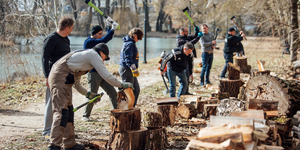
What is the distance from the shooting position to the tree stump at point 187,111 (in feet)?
17.6

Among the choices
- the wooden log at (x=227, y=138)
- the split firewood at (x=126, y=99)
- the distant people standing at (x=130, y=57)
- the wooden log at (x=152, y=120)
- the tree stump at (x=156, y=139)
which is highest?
the distant people standing at (x=130, y=57)

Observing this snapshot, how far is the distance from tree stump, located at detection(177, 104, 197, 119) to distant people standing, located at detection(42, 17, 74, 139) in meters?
2.48

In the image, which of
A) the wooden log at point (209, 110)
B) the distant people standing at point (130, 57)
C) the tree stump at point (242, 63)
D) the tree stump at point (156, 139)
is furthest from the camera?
the tree stump at point (242, 63)

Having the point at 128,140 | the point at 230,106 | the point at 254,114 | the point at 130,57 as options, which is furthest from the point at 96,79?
the point at 254,114

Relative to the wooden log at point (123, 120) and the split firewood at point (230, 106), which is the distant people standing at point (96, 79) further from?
the split firewood at point (230, 106)

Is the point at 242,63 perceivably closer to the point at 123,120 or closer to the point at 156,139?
the point at 156,139

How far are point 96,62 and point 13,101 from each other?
186 inches

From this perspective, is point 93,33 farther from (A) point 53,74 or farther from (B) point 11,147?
(B) point 11,147

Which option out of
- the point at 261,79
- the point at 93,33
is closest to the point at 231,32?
the point at 261,79

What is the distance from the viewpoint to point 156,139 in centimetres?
364

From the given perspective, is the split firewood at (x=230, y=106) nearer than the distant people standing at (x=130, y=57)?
Yes

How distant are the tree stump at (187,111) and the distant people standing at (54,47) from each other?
248 centimetres

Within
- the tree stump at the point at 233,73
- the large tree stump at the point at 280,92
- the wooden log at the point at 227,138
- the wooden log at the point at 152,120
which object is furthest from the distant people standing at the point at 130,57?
the tree stump at the point at 233,73

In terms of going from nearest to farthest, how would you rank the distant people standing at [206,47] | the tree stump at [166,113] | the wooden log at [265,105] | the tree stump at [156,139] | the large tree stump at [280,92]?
the tree stump at [156,139] < the wooden log at [265,105] < the tree stump at [166,113] < the large tree stump at [280,92] < the distant people standing at [206,47]
